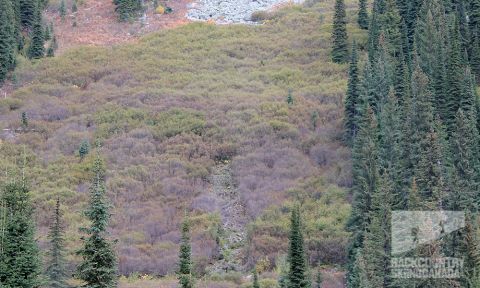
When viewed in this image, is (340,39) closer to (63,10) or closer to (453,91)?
(453,91)

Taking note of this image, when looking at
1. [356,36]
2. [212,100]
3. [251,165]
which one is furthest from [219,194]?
[356,36]

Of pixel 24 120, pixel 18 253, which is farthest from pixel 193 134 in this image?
pixel 18 253

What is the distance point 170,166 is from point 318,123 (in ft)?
48.0

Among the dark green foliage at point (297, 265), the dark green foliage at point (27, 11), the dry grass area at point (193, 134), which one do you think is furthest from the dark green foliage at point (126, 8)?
the dark green foliage at point (297, 265)

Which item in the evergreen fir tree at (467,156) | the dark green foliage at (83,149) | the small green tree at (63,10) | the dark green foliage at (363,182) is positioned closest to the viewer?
the dark green foliage at (363,182)

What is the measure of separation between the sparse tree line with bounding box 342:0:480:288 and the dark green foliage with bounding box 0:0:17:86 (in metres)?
37.9

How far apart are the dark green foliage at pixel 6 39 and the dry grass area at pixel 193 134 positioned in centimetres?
177

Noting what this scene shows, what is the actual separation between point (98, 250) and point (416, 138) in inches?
1140

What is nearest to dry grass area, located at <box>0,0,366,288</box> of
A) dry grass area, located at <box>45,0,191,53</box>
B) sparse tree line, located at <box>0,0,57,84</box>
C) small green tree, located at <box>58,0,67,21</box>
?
sparse tree line, located at <box>0,0,57,84</box>

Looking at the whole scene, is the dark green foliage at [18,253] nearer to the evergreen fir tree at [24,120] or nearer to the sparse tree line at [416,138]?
the sparse tree line at [416,138]

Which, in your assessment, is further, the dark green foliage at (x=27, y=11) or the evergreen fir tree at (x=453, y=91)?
the dark green foliage at (x=27, y=11)

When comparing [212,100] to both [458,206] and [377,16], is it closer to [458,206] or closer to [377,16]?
[377,16]

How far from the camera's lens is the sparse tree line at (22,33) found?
77.0 meters

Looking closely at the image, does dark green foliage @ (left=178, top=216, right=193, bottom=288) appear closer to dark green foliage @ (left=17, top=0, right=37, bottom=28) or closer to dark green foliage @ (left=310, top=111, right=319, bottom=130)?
dark green foliage @ (left=310, top=111, right=319, bottom=130)
